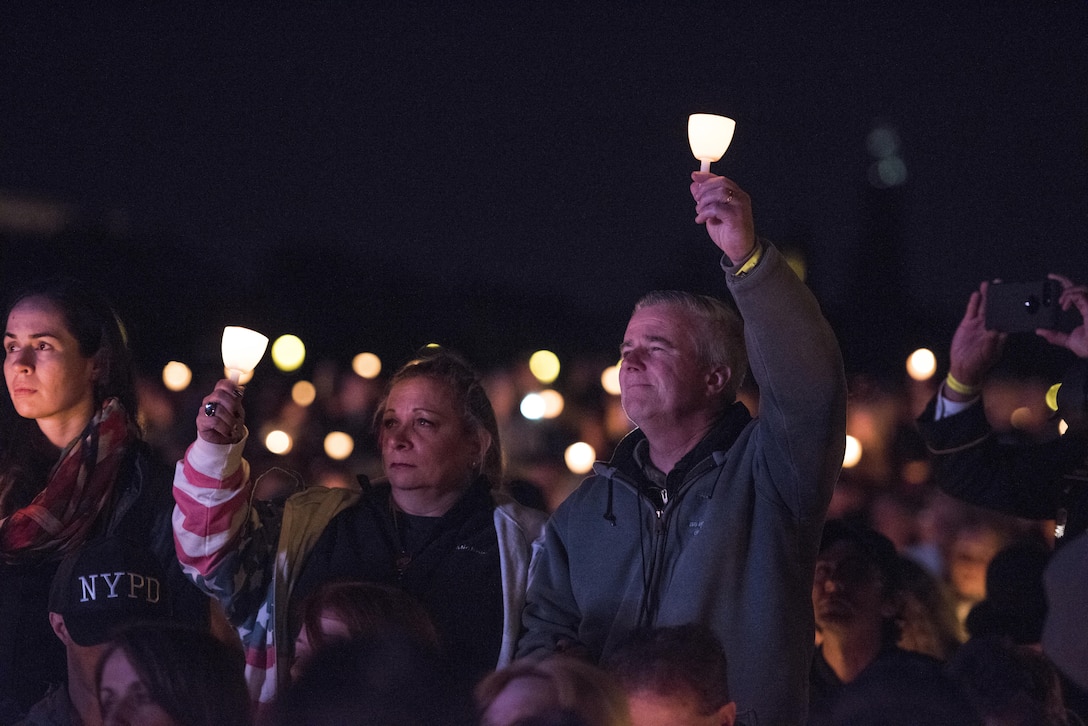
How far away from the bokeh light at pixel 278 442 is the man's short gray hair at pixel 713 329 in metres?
5.83

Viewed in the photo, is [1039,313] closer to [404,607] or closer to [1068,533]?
[1068,533]

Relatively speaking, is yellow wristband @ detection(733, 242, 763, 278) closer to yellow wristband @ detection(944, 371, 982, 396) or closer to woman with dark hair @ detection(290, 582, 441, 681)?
woman with dark hair @ detection(290, 582, 441, 681)

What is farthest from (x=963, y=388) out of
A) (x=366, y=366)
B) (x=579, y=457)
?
(x=366, y=366)

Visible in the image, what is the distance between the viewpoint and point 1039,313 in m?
4.29

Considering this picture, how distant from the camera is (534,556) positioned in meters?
3.93

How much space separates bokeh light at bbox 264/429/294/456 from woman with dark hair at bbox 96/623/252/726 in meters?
6.29

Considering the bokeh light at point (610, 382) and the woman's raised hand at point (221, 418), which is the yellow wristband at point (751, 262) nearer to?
the woman's raised hand at point (221, 418)

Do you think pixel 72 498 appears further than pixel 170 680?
Yes

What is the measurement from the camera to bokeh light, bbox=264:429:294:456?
9414 mm

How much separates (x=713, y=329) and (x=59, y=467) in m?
1.85

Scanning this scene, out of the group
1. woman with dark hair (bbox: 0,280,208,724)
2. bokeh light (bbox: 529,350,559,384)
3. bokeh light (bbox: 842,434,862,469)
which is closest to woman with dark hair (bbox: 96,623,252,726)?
woman with dark hair (bbox: 0,280,208,724)

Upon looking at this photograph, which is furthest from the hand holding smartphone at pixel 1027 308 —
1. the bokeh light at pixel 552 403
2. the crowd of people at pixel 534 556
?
A: the bokeh light at pixel 552 403

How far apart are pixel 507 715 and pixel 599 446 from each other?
736 cm

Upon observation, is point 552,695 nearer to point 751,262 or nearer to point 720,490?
point 720,490
